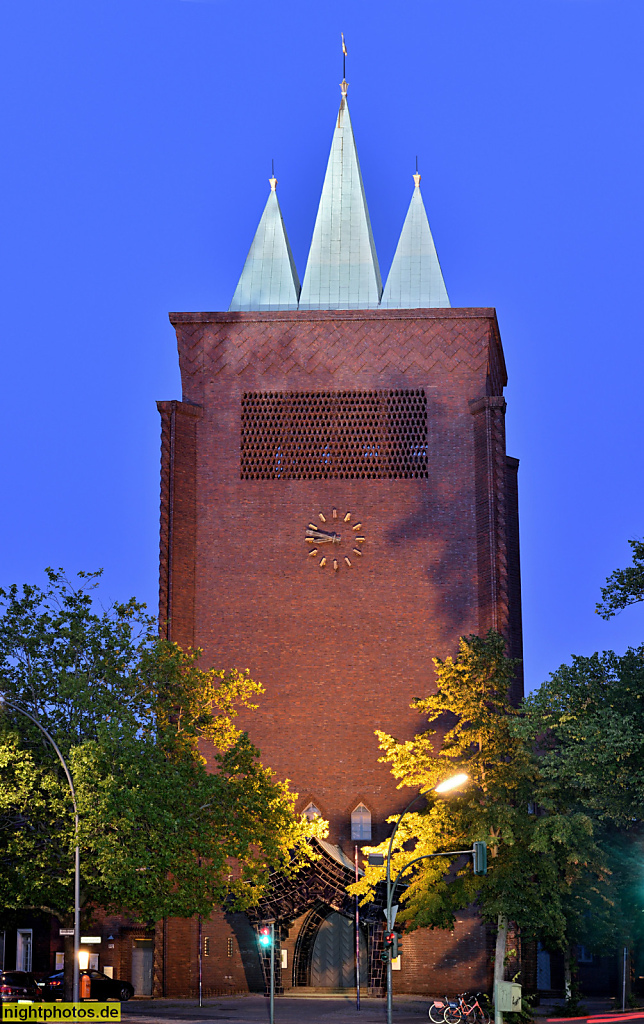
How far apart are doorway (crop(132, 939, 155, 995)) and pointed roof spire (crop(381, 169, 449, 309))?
28.2 metres

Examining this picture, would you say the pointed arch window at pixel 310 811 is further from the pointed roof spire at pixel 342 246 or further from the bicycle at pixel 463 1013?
the pointed roof spire at pixel 342 246

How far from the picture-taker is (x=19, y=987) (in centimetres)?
4094

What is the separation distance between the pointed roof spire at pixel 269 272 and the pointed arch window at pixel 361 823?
71.8ft

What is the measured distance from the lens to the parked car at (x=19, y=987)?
4009 centimetres

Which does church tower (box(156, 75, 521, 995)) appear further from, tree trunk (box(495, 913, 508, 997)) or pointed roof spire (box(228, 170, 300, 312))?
tree trunk (box(495, 913, 508, 997))

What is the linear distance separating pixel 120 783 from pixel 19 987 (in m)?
8.53

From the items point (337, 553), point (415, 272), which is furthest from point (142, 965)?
point (415, 272)

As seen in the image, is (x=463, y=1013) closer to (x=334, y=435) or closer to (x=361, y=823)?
(x=361, y=823)

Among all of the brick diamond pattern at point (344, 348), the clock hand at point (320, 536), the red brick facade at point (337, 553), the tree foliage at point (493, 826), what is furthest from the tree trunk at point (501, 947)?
the brick diamond pattern at point (344, 348)

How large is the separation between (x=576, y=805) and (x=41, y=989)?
18.1 meters

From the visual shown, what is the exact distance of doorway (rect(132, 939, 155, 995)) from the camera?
50.9 m

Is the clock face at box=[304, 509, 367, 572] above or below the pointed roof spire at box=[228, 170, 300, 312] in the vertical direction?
below

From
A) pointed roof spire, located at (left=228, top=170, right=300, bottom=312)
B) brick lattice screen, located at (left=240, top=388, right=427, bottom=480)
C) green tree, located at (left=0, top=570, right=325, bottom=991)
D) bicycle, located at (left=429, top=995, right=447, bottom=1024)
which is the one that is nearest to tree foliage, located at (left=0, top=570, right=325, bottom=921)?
green tree, located at (left=0, top=570, right=325, bottom=991)

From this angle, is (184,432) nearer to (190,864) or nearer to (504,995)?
(190,864)
